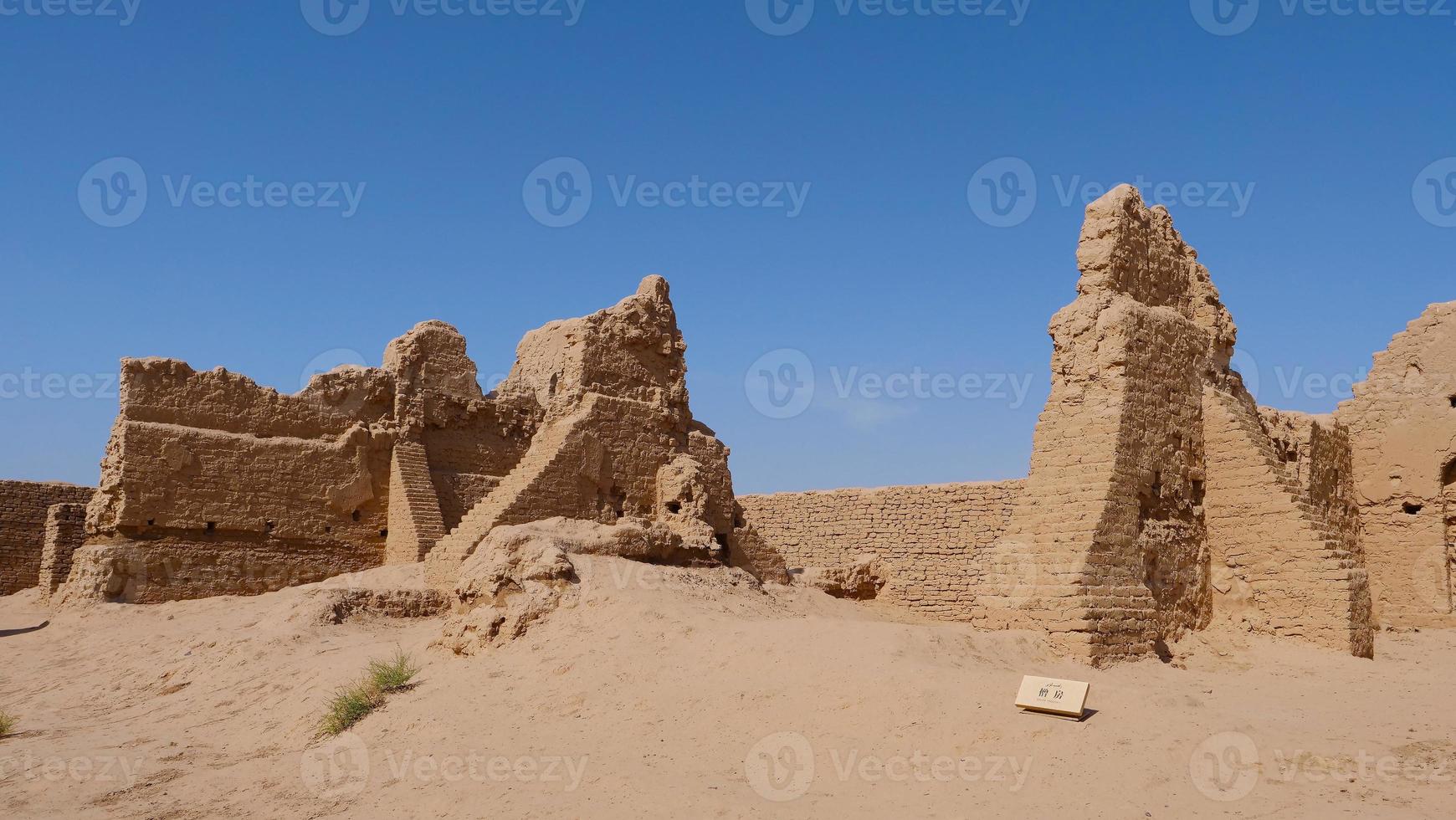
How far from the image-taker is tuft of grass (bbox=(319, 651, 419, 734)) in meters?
7.91

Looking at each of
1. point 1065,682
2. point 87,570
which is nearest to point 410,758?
point 1065,682

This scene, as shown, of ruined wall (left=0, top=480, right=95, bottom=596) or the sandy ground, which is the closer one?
the sandy ground

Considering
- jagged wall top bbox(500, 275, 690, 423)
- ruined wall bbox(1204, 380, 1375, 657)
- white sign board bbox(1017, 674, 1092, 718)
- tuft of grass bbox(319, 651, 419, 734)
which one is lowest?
tuft of grass bbox(319, 651, 419, 734)

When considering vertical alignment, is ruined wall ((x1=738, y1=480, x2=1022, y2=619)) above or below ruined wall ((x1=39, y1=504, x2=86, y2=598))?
above

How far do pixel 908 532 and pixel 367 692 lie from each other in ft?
42.5

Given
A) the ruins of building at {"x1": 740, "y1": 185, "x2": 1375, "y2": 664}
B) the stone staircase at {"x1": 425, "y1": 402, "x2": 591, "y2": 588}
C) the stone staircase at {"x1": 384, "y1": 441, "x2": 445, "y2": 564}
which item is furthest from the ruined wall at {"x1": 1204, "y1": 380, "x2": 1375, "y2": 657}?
the stone staircase at {"x1": 384, "y1": 441, "x2": 445, "y2": 564}

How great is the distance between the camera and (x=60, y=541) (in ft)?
55.0

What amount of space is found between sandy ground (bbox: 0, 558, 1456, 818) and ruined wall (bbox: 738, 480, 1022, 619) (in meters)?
7.82

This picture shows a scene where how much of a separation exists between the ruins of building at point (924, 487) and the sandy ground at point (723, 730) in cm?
83

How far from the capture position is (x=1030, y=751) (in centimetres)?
622

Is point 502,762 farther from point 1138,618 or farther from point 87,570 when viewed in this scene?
point 87,570

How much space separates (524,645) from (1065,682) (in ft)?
14.4

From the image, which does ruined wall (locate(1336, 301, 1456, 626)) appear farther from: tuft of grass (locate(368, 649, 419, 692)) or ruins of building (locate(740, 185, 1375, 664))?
tuft of grass (locate(368, 649, 419, 692))

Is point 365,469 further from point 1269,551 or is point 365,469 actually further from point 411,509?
point 1269,551
